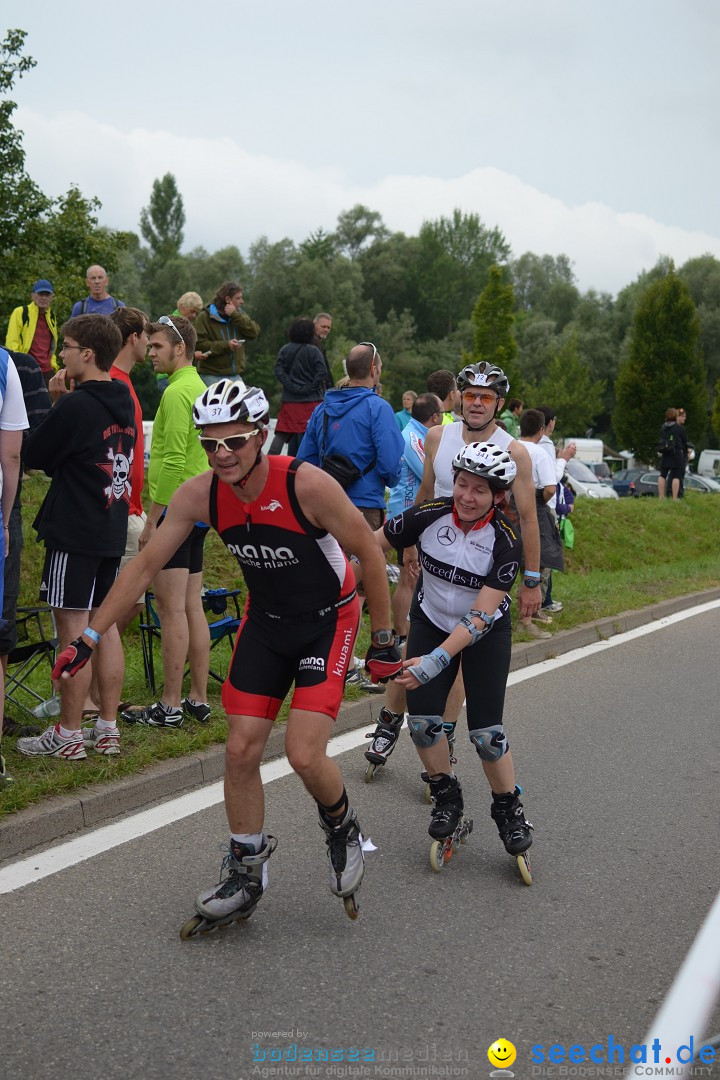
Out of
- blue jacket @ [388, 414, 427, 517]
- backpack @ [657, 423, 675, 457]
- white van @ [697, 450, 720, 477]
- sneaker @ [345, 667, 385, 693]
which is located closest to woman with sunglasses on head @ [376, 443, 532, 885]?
sneaker @ [345, 667, 385, 693]

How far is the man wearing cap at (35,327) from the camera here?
12.7 metres

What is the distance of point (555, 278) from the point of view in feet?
408

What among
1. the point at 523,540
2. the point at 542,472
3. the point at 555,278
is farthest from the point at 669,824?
the point at 555,278

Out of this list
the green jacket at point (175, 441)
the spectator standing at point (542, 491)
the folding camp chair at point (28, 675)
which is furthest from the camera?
the spectator standing at point (542, 491)

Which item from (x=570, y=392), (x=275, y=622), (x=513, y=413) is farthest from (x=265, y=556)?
(x=570, y=392)

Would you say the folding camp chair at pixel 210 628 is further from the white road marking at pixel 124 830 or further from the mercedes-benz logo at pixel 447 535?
the mercedes-benz logo at pixel 447 535

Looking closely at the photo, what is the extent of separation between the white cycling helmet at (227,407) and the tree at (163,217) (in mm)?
114300

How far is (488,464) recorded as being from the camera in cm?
533

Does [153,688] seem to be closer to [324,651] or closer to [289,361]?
[324,651]

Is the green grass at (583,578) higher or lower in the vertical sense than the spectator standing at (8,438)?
lower

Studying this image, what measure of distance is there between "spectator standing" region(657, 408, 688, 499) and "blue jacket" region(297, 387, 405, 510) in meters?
15.0

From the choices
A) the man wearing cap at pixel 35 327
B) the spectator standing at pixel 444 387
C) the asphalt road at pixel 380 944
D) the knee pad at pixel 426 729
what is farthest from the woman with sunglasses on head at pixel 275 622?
the man wearing cap at pixel 35 327

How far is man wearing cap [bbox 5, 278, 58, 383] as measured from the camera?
41.8ft

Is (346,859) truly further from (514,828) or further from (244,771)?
(514,828)
